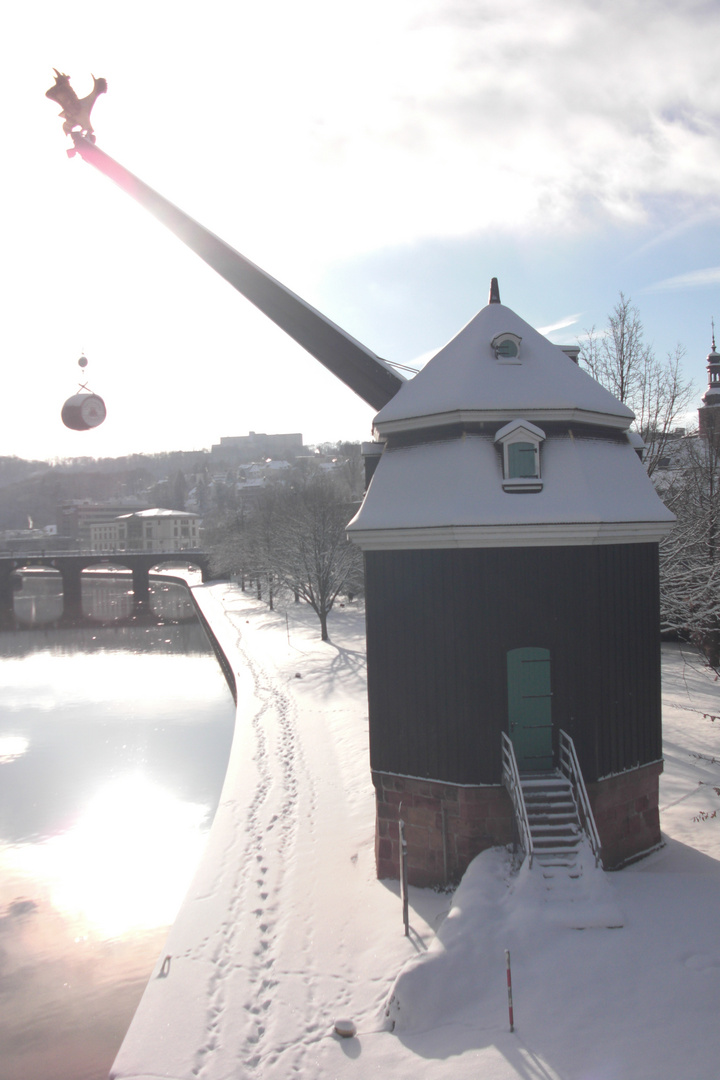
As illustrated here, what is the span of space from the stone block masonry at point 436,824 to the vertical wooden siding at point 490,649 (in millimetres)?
209

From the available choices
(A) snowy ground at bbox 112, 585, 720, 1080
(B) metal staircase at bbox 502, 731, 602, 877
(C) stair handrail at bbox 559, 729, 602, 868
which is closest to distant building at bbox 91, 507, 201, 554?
(A) snowy ground at bbox 112, 585, 720, 1080

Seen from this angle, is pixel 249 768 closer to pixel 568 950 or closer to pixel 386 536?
pixel 386 536

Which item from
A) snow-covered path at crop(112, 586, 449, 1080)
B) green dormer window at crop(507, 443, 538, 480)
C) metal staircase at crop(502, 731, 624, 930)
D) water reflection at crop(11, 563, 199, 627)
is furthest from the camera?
water reflection at crop(11, 563, 199, 627)

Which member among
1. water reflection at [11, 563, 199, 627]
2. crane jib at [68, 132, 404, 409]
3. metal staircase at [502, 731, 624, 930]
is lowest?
water reflection at [11, 563, 199, 627]

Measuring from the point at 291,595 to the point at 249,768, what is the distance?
112ft

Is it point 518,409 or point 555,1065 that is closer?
point 555,1065

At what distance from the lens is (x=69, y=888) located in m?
13.4

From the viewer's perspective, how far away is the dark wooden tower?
10430 millimetres

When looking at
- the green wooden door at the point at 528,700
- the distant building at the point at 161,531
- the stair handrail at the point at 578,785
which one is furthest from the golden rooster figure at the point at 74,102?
the distant building at the point at 161,531

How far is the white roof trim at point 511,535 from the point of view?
10.2m

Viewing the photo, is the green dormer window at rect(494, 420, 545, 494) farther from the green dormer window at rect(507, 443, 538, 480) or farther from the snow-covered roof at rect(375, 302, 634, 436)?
the snow-covered roof at rect(375, 302, 634, 436)

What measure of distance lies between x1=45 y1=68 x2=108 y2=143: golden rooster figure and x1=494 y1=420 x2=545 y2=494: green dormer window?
37.2 ft

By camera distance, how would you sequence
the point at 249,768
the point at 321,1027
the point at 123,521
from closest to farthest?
the point at 321,1027
the point at 249,768
the point at 123,521

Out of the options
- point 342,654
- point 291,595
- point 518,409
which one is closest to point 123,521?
point 291,595
